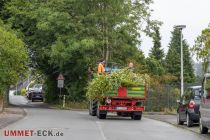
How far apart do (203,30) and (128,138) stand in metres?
18.2

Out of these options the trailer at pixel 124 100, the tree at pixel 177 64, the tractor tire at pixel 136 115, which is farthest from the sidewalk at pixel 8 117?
the tree at pixel 177 64

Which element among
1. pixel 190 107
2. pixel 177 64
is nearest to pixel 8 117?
pixel 190 107

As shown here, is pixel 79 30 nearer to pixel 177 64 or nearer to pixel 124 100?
pixel 124 100

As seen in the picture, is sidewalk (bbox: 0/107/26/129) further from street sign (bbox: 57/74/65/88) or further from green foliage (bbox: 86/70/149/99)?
street sign (bbox: 57/74/65/88)

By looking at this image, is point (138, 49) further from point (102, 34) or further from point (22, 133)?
point (22, 133)

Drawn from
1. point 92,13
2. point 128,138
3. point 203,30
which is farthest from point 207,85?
point 92,13

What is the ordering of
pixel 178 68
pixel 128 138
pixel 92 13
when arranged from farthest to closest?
pixel 178 68 < pixel 92 13 < pixel 128 138

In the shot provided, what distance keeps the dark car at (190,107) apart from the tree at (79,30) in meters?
19.1

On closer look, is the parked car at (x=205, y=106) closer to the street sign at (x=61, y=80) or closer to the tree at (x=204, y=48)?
the tree at (x=204, y=48)

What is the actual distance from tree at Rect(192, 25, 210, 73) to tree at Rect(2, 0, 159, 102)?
11518mm

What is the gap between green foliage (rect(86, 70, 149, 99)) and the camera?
29312 mm

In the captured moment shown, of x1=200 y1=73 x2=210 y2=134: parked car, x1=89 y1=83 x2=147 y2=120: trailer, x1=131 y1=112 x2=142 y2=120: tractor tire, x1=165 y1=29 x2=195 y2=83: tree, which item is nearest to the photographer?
x1=200 y1=73 x2=210 y2=134: parked car

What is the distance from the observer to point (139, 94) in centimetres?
2989

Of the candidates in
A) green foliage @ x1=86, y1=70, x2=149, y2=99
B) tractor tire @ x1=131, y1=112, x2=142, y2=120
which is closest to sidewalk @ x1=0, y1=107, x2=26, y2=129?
green foliage @ x1=86, y1=70, x2=149, y2=99
